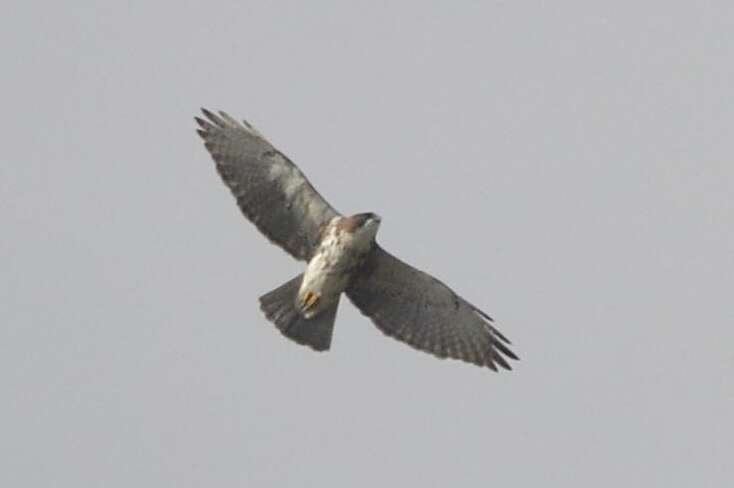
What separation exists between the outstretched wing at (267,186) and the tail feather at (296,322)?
0.49 m

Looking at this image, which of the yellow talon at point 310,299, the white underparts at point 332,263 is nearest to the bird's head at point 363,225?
the white underparts at point 332,263

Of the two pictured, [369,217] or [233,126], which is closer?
[369,217]

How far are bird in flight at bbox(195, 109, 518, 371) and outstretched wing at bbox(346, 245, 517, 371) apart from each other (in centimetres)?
1

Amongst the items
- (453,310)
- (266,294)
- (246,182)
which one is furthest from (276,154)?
(453,310)

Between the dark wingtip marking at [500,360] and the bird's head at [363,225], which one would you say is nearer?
the bird's head at [363,225]

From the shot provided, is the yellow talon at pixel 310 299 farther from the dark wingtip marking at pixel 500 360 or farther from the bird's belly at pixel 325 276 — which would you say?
the dark wingtip marking at pixel 500 360

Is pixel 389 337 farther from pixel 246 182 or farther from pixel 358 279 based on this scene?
pixel 246 182

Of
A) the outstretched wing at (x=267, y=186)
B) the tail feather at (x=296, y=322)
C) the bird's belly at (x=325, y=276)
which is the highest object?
the outstretched wing at (x=267, y=186)

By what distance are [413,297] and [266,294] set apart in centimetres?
154

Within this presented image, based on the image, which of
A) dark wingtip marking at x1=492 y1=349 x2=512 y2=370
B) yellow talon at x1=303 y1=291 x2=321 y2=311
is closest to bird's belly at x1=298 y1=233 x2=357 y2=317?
yellow talon at x1=303 y1=291 x2=321 y2=311

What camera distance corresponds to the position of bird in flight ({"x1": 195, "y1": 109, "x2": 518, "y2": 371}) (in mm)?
16047

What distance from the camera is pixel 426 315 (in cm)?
1669

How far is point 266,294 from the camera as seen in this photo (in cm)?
1648

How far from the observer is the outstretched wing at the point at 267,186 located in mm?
16125
